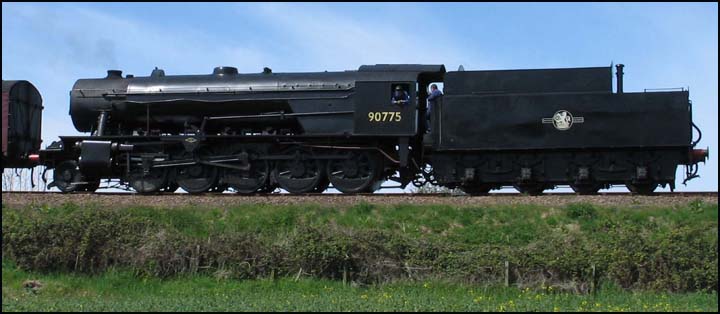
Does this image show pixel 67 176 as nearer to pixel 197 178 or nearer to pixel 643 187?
pixel 197 178

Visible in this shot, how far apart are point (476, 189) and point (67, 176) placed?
8647 millimetres

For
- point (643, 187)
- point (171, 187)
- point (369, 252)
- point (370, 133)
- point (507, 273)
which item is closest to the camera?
point (507, 273)

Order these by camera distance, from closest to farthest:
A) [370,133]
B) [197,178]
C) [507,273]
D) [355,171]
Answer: [507,273], [370,133], [355,171], [197,178]

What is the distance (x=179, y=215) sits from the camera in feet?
50.8

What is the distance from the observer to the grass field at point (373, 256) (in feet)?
41.9

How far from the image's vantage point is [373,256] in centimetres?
1377

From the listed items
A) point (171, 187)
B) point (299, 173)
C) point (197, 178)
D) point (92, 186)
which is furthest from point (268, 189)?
point (92, 186)

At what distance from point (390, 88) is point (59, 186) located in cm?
736

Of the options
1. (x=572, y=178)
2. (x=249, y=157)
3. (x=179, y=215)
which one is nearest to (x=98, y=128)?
(x=249, y=157)

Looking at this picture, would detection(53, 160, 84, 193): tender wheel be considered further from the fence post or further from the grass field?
the fence post

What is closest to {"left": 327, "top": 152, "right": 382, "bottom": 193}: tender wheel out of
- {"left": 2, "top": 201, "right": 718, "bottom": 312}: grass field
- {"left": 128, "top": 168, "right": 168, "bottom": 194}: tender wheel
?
{"left": 2, "top": 201, "right": 718, "bottom": 312}: grass field

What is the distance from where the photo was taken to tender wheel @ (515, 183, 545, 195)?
1798cm

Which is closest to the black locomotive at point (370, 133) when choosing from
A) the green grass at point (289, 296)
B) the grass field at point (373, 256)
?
the grass field at point (373, 256)

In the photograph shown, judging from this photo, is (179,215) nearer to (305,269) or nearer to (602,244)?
(305,269)
